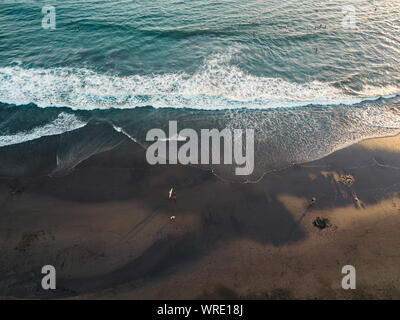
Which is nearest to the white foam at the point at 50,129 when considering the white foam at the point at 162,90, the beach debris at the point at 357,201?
the white foam at the point at 162,90

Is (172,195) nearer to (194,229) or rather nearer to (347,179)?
(194,229)

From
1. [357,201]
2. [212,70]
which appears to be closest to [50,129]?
[212,70]

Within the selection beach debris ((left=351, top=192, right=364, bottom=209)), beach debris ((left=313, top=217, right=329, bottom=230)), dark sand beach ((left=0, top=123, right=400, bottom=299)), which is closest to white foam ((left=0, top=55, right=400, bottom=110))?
dark sand beach ((left=0, top=123, right=400, bottom=299))

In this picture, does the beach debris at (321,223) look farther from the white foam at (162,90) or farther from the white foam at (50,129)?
the white foam at (50,129)

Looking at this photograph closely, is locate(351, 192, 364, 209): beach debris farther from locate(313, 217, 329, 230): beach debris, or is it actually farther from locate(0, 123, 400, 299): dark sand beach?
locate(313, 217, 329, 230): beach debris

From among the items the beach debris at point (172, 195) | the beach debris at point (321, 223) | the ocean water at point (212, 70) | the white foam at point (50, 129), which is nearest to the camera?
the beach debris at point (321, 223)
